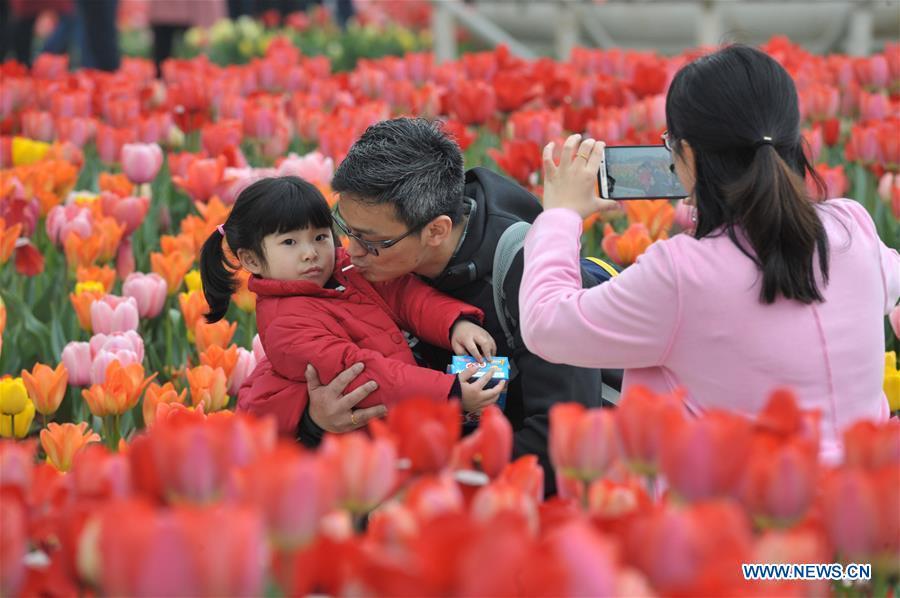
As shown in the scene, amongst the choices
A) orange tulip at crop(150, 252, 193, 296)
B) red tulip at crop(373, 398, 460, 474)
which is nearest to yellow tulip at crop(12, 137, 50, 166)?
orange tulip at crop(150, 252, 193, 296)

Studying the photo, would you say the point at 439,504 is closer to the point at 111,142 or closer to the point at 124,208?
the point at 124,208

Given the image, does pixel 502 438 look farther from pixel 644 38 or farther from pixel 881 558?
pixel 644 38

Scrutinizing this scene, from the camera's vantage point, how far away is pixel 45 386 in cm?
289

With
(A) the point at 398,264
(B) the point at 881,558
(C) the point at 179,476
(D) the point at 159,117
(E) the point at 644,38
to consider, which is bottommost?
(E) the point at 644,38

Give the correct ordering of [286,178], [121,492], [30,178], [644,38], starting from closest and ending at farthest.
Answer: [121,492], [286,178], [30,178], [644,38]

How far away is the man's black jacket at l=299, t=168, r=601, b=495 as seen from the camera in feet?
8.45

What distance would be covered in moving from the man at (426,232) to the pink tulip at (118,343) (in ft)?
1.63

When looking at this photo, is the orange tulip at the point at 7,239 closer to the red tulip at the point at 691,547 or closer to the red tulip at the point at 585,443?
the red tulip at the point at 585,443

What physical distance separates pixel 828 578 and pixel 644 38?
9.54 meters

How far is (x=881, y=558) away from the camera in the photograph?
1397mm

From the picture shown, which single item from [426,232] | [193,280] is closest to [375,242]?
→ [426,232]

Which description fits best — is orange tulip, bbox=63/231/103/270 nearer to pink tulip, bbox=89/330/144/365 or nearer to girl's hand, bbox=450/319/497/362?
pink tulip, bbox=89/330/144/365

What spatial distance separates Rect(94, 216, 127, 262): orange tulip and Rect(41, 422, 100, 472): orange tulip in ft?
4.29

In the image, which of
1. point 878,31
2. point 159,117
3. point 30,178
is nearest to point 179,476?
point 30,178
